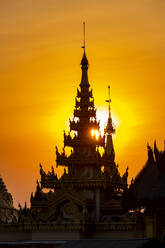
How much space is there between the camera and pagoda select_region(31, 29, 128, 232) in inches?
2953

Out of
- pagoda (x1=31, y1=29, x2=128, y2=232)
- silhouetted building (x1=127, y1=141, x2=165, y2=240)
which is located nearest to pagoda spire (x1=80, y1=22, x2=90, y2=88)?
pagoda (x1=31, y1=29, x2=128, y2=232)

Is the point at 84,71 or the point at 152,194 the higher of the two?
the point at 84,71

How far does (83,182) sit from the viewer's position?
7619cm

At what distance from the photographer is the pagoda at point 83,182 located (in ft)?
246

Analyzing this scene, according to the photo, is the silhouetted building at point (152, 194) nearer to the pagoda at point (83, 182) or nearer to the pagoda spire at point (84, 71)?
the pagoda at point (83, 182)

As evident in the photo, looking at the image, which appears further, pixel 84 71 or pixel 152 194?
pixel 84 71

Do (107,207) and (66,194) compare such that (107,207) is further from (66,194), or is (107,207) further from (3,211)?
(3,211)

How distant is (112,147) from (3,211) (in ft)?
48.5

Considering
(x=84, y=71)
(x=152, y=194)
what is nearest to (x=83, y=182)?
(x=84, y=71)

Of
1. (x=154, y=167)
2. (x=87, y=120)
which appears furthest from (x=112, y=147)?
(x=154, y=167)

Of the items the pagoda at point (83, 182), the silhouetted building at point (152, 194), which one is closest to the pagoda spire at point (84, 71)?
the pagoda at point (83, 182)

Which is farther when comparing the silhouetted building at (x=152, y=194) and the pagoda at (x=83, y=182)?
the pagoda at (x=83, y=182)

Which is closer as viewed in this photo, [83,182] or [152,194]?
[152,194]

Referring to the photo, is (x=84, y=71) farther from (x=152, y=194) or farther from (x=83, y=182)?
(x=152, y=194)
